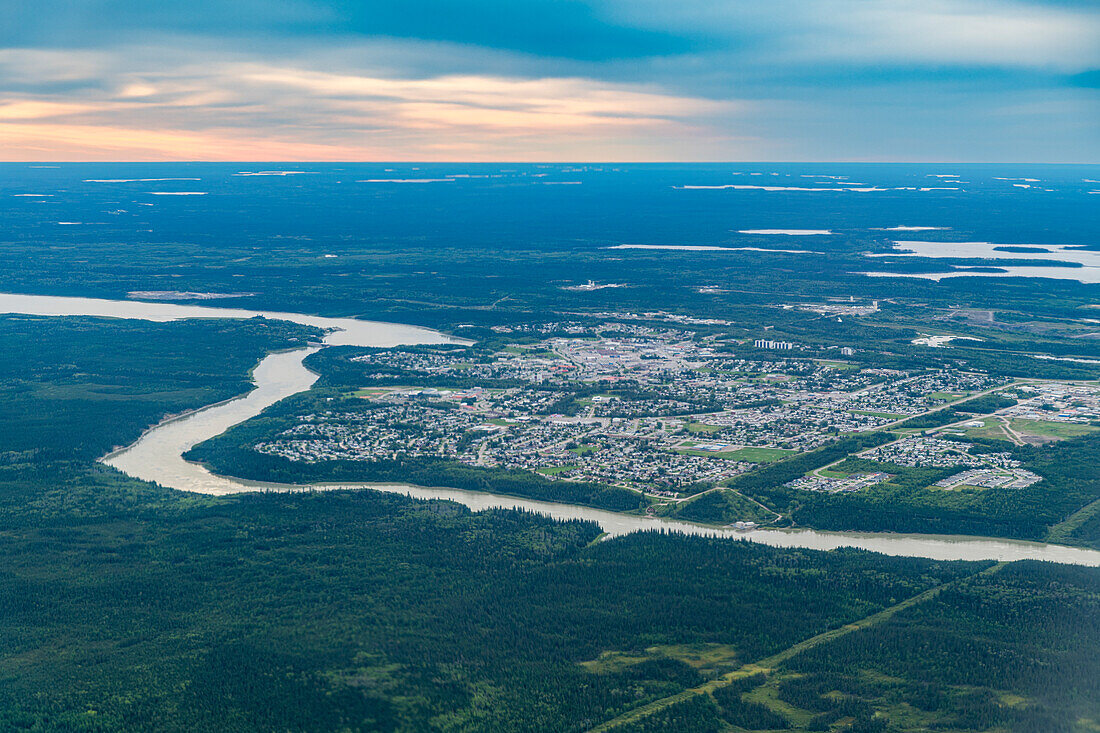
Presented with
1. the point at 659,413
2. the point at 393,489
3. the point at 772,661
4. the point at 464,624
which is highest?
the point at 659,413

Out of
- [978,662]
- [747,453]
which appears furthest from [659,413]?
[978,662]

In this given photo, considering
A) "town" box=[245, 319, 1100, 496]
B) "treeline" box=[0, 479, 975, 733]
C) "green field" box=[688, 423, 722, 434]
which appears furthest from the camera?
"green field" box=[688, 423, 722, 434]

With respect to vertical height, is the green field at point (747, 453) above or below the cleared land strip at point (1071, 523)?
above

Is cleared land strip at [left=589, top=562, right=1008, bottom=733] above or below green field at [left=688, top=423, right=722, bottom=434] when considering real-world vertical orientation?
below

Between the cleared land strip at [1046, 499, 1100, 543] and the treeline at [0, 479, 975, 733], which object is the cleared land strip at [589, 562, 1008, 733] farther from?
the cleared land strip at [1046, 499, 1100, 543]

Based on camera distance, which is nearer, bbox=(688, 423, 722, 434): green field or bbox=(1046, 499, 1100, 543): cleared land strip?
bbox=(1046, 499, 1100, 543): cleared land strip

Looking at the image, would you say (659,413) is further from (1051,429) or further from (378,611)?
(378,611)

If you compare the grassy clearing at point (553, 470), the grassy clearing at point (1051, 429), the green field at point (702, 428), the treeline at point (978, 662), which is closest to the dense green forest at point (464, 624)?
the treeline at point (978, 662)

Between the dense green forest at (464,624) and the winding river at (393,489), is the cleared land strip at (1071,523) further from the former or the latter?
the dense green forest at (464,624)

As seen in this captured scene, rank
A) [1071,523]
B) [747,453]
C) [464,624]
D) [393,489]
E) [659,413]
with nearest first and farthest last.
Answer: [464,624] < [1071,523] < [393,489] < [747,453] < [659,413]

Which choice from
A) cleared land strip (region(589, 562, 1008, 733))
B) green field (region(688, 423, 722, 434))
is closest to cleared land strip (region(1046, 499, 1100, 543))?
cleared land strip (region(589, 562, 1008, 733))
